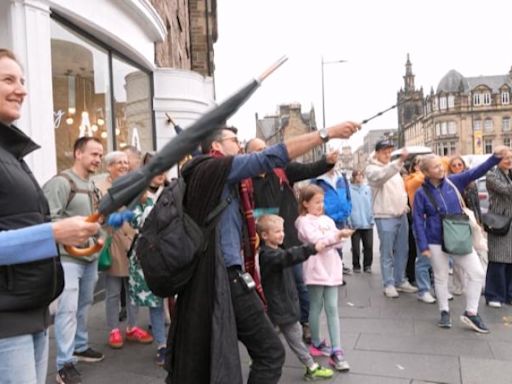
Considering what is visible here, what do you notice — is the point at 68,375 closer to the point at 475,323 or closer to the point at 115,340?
the point at 115,340

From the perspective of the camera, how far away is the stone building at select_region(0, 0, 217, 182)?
5492 millimetres

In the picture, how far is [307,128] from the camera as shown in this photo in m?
78.1

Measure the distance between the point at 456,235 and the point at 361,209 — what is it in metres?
3.52

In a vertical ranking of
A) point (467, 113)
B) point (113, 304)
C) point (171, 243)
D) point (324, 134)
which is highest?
point (467, 113)

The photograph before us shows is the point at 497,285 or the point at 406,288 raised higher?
the point at 497,285

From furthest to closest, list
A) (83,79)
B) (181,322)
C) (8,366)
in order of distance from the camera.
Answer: (83,79) → (181,322) → (8,366)

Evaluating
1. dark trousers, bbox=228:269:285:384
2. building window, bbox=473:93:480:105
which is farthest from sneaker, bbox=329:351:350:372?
building window, bbox=473:93:480:105

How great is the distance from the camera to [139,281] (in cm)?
455

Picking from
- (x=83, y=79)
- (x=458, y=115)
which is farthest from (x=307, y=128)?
(x=83, y=79)

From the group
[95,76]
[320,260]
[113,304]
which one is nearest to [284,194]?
[320,260]

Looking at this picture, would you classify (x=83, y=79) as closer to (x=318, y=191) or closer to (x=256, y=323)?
(x=318, y=191)

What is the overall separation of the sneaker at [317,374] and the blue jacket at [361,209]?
15.4ft

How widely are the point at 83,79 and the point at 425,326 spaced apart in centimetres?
626

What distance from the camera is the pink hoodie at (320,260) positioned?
13.7ft
